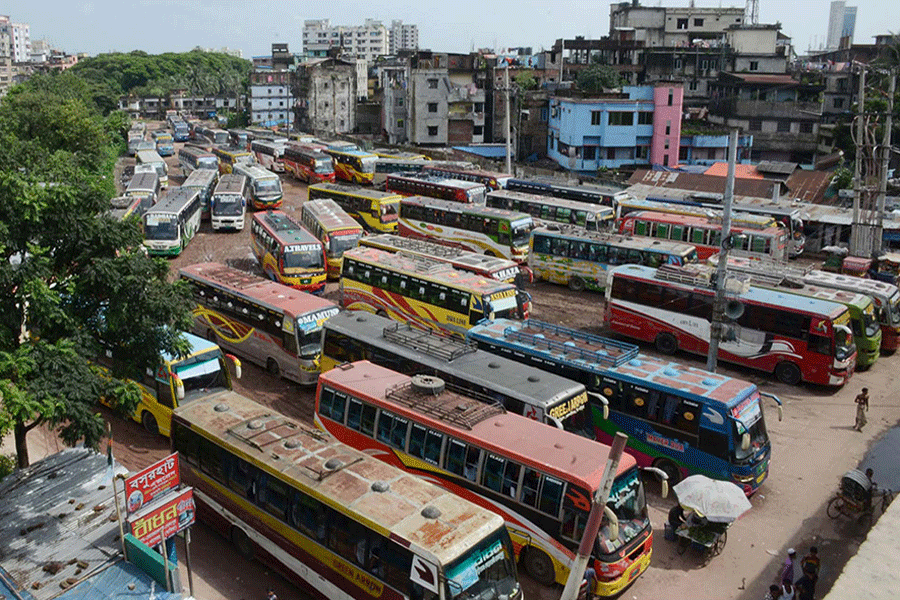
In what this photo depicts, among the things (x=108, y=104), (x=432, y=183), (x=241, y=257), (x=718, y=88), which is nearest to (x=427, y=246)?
(x=241, y=257)

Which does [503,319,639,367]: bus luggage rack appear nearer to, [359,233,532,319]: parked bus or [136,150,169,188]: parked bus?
[359,233,532,319]: parked bus

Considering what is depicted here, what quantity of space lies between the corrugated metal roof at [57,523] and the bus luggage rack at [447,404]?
5852mm

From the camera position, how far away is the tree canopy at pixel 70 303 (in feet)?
38.7

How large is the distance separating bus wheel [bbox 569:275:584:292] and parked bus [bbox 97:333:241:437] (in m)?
17.8

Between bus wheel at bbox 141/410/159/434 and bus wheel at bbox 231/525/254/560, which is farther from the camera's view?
bus wheel at bbox 141/410/159/434

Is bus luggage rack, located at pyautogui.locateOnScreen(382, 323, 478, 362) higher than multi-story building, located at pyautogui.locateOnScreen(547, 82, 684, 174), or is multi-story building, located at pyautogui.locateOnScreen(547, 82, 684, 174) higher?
multi-story building, located at pyautogui.locateOnScreen(547, 82, 684, 174)

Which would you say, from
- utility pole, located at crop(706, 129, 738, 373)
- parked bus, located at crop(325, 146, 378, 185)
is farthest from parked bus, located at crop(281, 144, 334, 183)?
utility pole, located at crop(706, 129, 738, 373)

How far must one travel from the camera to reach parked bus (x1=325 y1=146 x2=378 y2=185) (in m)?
55.0

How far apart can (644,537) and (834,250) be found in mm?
27116

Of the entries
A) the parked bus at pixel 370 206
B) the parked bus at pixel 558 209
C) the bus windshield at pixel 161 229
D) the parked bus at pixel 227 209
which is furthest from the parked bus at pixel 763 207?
the bus windshield at pixel 161 229

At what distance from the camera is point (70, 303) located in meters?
13.5

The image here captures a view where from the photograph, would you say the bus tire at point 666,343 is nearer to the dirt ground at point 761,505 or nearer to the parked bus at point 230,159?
the dirt ground at point 761,505

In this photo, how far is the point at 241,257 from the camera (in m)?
37.3

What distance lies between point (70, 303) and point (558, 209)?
2786 cm
